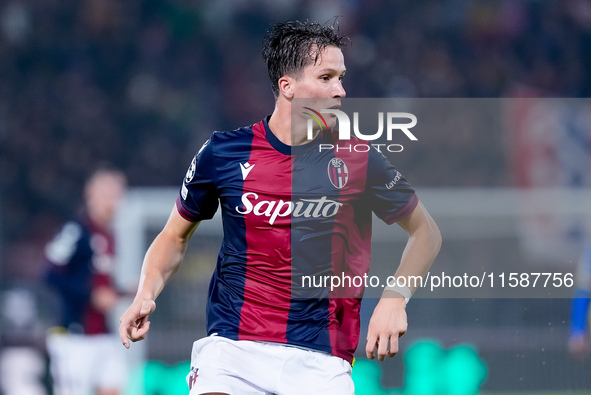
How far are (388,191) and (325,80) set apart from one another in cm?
51

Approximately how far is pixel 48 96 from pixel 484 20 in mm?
6422

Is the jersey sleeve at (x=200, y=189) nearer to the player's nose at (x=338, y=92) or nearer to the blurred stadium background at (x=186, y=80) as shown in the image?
the player's nose at (x=338, y=92)

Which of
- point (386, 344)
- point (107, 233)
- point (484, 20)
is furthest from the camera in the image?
point (484, 20)

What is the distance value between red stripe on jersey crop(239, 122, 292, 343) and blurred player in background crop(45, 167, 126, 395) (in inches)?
178

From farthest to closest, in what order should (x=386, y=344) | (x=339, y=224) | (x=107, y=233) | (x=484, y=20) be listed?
(x=484, y=20), (x=107, y=233), (x=339, y=224), (x=386, y=344)

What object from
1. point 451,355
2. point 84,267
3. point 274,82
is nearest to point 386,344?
point 274,82

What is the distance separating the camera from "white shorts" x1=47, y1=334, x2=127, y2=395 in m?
7.86

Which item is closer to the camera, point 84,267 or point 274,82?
point 274,82

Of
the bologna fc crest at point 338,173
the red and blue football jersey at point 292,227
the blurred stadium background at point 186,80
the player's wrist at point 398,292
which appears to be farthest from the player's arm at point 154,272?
the blurred stadium background at point 186,80

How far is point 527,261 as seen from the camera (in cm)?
770

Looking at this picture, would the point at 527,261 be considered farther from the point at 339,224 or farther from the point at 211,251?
the point at 339,224

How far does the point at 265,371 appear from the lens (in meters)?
3.33

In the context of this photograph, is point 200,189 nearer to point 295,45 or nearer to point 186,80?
point 295,45

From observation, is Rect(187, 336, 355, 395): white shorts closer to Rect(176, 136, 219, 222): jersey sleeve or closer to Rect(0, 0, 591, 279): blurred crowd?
Rect(176, 136, 219, 222): jersey sleeve
